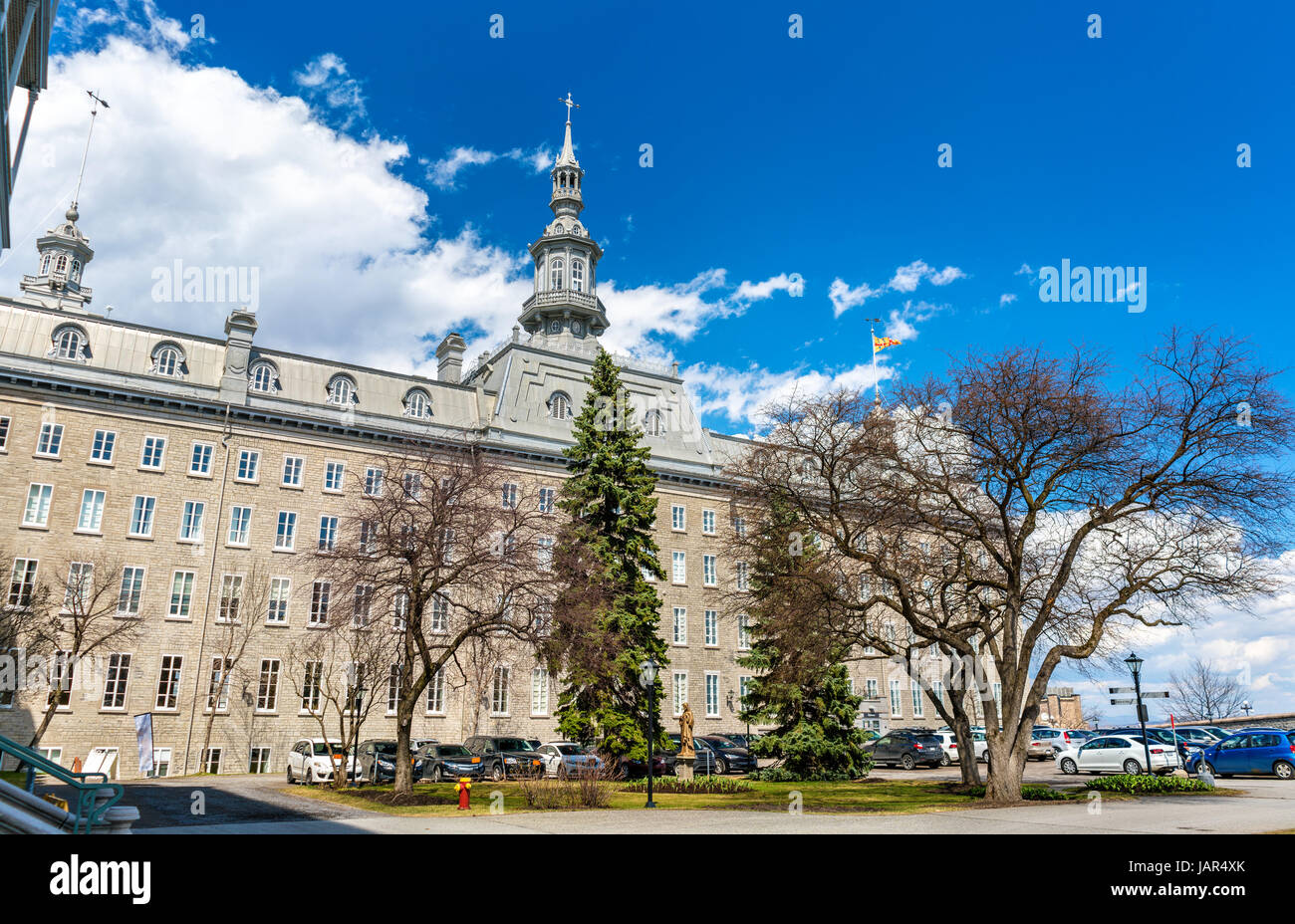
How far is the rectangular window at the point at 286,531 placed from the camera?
4212cm

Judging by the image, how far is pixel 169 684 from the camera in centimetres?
3809

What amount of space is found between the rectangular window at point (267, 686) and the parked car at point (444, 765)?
445 inches

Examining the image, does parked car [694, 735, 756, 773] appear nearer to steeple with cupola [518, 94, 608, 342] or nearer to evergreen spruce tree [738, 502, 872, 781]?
evergreen spruce tree [738, 502, 872, 781]

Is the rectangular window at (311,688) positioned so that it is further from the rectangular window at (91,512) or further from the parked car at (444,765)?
the rectangular window at (91,512)

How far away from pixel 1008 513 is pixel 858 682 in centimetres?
3659

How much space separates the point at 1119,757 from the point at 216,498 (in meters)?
40.2

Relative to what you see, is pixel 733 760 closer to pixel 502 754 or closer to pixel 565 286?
pixel 502 754

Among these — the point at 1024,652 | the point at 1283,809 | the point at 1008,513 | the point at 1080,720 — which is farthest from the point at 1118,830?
the point at 1080,720

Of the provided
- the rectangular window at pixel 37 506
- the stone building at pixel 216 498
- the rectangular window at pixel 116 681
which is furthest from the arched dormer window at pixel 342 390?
the rectangular window at pixel 116 681

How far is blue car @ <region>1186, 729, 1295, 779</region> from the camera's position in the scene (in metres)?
28.4

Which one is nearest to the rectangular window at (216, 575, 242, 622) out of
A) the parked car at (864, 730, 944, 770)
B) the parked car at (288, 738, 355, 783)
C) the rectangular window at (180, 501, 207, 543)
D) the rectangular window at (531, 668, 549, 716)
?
the rectangular window at (180, 501, 207, 543)
